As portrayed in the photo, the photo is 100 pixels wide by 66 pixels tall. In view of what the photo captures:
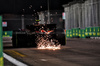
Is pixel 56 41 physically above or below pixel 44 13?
below

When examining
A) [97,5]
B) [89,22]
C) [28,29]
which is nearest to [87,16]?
[89,22]

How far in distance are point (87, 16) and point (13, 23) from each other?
52573mm

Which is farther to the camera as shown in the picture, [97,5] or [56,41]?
[97,5]

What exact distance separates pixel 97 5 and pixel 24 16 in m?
56.6

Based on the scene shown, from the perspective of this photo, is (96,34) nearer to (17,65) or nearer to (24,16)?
(17,65)

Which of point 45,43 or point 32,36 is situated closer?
point 45,43

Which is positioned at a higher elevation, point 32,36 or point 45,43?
point 32,36

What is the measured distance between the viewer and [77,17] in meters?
54.3

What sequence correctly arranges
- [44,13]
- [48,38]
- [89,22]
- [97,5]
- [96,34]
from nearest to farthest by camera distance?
[48,38], [96,34], [97,5], [89,22], [44,13]

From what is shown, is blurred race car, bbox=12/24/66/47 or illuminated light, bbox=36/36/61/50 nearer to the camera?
illuminated light, bbox=36/36/61/50

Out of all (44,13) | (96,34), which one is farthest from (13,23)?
(96,34)

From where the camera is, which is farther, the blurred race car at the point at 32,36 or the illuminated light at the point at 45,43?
the blurred race car at the point at 32,36

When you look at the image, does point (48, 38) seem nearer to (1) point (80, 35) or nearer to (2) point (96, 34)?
(2) point (96, 34)

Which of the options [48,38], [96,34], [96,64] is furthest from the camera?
[96,34]
